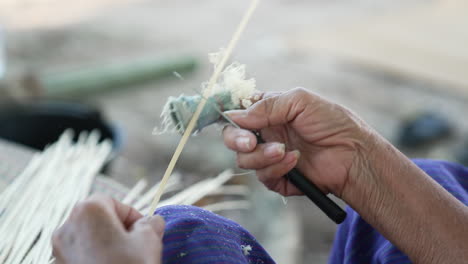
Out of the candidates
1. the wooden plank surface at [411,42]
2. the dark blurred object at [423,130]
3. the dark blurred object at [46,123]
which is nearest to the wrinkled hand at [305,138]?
the dark blurred object at [46,123]

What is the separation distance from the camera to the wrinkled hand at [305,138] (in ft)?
2.89

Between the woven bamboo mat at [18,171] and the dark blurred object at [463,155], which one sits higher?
the woven bamboo mat at [18,171]

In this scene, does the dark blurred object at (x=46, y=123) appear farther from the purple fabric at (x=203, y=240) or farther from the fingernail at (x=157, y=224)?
the fingernail at (x=157, y=224)

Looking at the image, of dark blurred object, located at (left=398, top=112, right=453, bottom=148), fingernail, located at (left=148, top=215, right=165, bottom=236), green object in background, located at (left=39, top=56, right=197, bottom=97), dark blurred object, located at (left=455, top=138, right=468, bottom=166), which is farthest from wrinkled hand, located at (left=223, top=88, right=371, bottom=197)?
green object in background, located at (left=39, top=56, right=197, bottom=97)

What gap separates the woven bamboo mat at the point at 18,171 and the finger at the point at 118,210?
0.51 meters

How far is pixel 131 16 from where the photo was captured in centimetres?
502

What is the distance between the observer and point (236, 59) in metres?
3.92

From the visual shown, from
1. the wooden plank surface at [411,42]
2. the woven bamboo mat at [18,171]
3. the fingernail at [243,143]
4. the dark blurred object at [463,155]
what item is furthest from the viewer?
the wooden plank surface at [411,42]

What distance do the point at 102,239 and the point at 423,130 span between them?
102 inches

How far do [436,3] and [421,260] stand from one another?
467 centimetres

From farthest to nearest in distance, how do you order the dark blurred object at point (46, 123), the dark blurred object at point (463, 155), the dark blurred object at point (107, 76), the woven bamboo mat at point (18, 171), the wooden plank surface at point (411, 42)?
1. the wooden plank surface at point (411, 42)
2. the dark blurred object at point (107, 76)
3. the dark blurred object at point (463, 155)
4. the dark blurred object at point (46, 123)
5. the woven bamboo mat at point (18, 171)

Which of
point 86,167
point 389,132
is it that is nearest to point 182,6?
point 389,132

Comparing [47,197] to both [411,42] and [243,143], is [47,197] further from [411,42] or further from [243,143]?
[411,42]

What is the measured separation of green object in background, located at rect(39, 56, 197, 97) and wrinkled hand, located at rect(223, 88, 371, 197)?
2593mm
